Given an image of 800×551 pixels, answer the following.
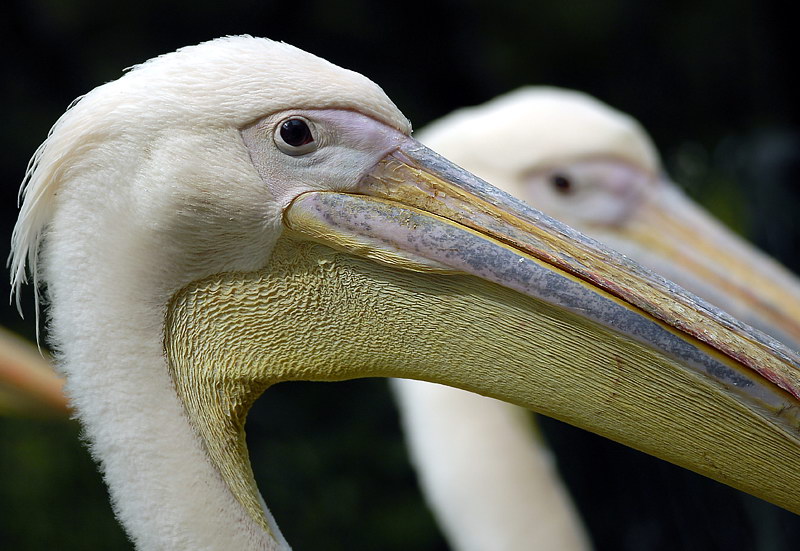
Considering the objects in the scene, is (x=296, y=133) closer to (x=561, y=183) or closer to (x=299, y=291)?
(x=299, y=291)

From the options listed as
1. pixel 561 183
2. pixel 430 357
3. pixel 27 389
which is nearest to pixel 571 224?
pixel 561 183

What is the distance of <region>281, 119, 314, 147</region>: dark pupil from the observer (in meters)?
1.40

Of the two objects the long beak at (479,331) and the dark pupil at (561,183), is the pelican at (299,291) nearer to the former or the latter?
the long beak at (479,331)

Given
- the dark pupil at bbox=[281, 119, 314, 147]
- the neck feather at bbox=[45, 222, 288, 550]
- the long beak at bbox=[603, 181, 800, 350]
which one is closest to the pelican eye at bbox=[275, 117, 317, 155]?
the dark pupil at bbox=[281, 119, 314, 147]

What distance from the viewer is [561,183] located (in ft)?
9.61

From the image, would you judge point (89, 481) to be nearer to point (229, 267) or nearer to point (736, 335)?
point (229, 267)

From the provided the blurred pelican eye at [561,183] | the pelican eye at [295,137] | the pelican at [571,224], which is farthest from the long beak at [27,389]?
the pelican eye at [295,137]

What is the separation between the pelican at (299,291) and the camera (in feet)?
4.43

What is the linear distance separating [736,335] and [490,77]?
4860mm

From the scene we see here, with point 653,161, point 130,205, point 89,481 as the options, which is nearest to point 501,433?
point 653,161

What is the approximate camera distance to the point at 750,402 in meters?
1.33

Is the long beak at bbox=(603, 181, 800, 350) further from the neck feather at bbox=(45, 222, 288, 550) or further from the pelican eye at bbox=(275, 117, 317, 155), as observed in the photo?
the neck feather at bbox=(45, 222, 288, 550)

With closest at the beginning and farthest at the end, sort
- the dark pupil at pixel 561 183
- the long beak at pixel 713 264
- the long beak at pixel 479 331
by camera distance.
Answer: the long beak at pixel 479 331, the long beak at pixel 713 264, the dark pupil at pixel 561 183

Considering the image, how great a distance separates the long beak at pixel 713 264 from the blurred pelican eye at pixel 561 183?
0.19 meters
